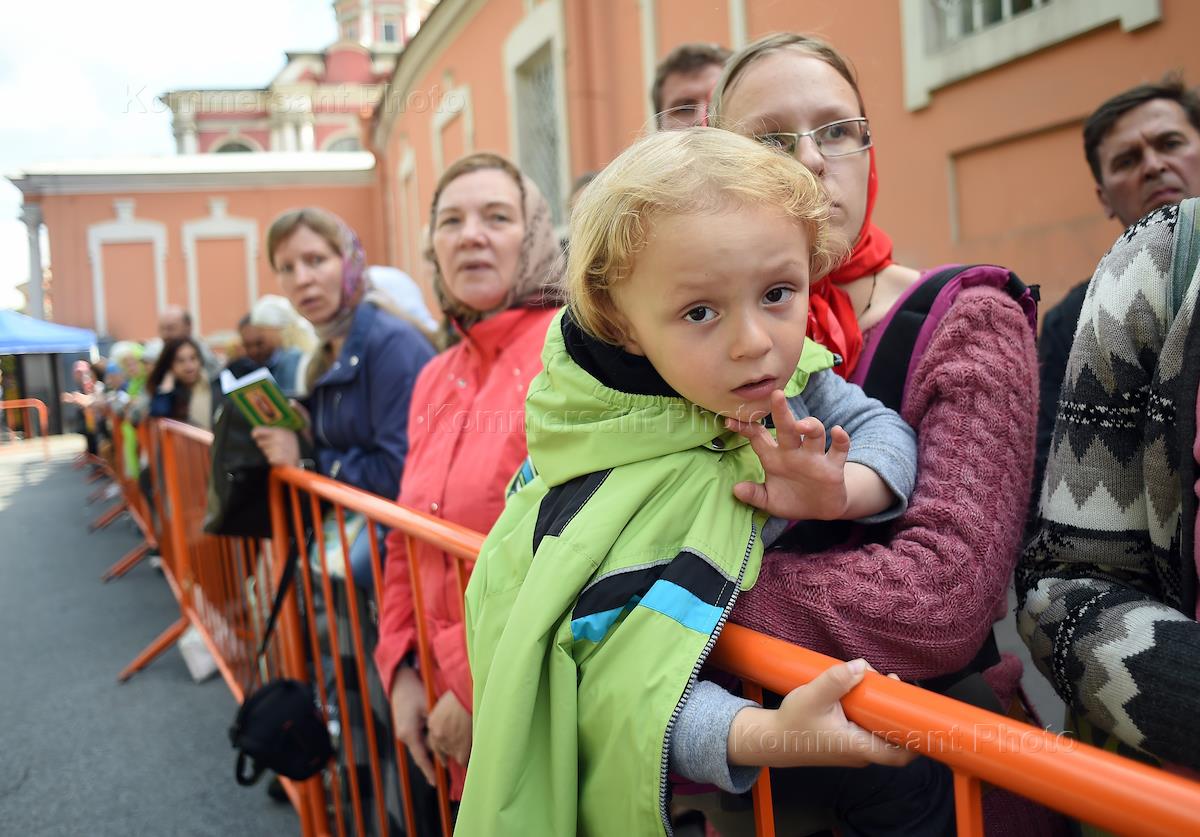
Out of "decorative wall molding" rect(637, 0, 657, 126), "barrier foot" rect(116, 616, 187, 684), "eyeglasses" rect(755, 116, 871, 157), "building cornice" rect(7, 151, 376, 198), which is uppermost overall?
"building cornice" rect(7, 151, 376, 198)

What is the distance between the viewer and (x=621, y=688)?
98 cm

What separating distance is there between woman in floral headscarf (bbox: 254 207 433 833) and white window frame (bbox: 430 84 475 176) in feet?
25.9

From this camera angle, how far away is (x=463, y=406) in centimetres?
217

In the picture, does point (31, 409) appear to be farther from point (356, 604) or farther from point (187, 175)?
point (356, 604)

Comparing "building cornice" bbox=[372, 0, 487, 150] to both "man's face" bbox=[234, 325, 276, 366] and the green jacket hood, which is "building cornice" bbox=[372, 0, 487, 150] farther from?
the green jacket hood

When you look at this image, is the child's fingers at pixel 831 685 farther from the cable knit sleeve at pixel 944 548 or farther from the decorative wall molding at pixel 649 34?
the decorative wall molding at pixel 649 34

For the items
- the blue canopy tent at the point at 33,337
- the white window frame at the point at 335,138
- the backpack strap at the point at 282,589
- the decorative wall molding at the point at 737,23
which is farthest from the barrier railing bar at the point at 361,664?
the white window frame at the point at 335,138

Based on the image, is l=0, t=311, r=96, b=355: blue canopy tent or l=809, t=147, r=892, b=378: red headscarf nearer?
l=809, t=147, r=892, b=378: red headscarf

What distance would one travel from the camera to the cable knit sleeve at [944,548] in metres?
1.03

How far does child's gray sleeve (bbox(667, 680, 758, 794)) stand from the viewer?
0.94m

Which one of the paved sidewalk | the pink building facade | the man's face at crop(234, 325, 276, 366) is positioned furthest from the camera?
the man's face at crop(234, 325, 276, 366)

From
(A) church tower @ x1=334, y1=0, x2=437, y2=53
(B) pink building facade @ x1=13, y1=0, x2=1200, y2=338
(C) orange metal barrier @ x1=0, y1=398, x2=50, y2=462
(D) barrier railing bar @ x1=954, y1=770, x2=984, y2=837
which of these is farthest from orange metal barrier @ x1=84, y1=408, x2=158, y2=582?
(A) church tower @ x1=334, y1=0, x2=437, y2=53

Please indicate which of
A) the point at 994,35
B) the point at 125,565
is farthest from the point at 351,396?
the point at 125,565

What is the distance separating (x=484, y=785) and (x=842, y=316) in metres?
0.90
